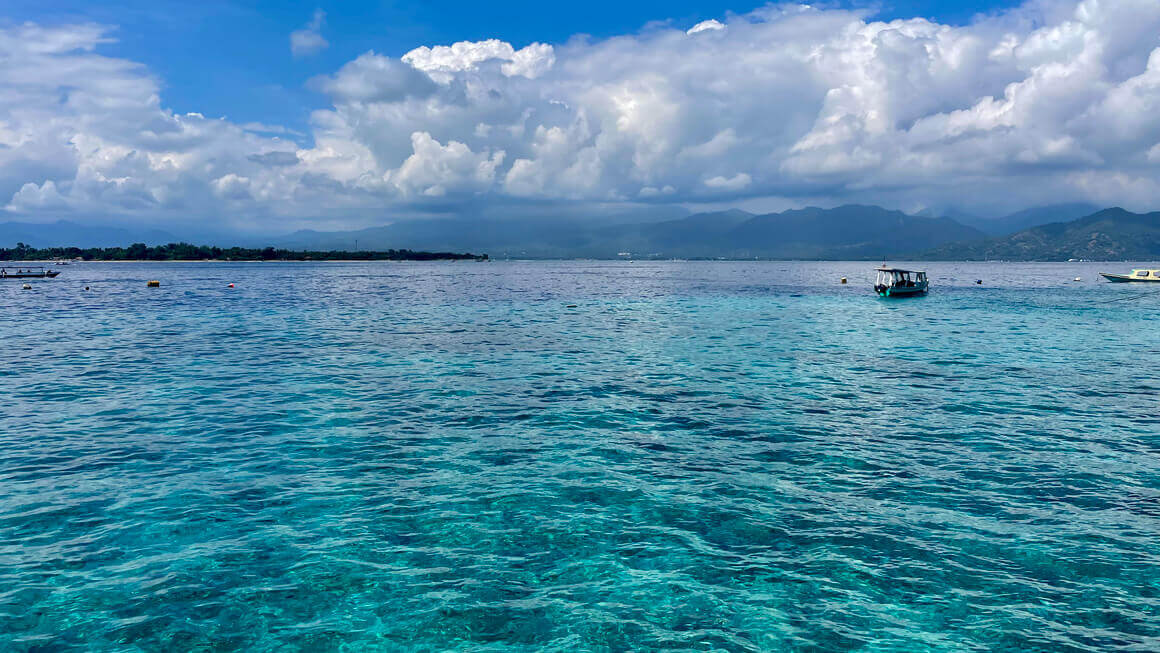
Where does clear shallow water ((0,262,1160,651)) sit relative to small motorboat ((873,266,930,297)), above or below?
below

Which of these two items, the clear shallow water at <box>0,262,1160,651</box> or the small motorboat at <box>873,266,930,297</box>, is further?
the small motorboat at <box>873,266,930,297</box>

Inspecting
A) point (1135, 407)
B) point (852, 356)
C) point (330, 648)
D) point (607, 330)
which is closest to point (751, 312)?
point (607, 330)

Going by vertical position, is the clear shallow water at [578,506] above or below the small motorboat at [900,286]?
below

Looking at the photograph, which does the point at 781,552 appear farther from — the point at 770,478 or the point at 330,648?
the point at 330,648

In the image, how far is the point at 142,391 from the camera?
3531 cm

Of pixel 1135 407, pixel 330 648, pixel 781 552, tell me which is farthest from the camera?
pixel 1135 407

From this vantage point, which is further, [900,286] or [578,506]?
[900,286]

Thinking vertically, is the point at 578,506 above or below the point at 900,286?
below

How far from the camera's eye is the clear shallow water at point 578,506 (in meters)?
13.3

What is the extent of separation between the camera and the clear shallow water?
1330 cm

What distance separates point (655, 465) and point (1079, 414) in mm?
21996

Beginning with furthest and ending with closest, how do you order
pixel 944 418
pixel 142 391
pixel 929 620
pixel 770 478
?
pixel 142 391 → pixel 944 418 → pixel 770 478 → pixel 929 620

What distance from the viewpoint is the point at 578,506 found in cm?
1942

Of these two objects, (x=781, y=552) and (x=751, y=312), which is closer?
(x=781, y=552)
